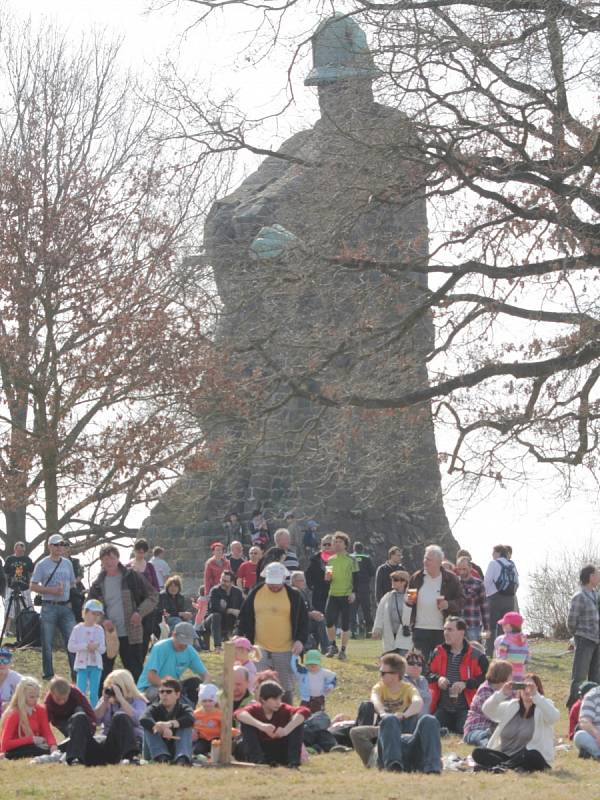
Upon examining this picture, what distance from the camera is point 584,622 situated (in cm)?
1692

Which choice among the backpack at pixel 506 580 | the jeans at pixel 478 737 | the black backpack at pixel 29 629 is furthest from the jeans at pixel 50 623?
the jeans at pixel 478 737

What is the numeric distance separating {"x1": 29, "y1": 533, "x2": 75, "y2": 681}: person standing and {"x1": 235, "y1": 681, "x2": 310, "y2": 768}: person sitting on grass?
615 cm

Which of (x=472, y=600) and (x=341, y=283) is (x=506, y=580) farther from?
(x=341, y=283)

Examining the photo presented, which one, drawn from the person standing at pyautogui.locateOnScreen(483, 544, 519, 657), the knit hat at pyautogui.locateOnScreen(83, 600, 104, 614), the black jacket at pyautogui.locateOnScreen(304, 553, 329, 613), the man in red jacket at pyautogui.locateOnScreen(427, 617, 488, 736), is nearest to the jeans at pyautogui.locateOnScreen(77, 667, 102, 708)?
the knit hat at pyautogui.locateOnScreen(83, 600, 104, 614)

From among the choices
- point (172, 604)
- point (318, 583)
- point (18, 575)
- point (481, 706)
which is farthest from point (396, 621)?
point (18, 575)

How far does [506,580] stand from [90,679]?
21.1 feet

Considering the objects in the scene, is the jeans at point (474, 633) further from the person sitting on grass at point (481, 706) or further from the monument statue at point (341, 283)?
the person sitting on grass at point (481, 706)

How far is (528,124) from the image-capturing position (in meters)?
18.8

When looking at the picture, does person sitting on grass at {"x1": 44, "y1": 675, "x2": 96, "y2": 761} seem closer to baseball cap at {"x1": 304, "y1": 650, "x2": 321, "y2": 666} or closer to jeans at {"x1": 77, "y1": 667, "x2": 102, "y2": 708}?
jeans at {"x1": 77, "y1": 667, "x2": 102, "y2": 708}

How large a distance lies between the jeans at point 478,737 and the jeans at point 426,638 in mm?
2833

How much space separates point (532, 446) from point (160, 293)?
1049 centimetres

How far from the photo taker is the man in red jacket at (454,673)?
15.0m

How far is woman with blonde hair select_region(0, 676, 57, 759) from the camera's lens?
44.0 ft

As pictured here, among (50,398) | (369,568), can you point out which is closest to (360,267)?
(369,568)
